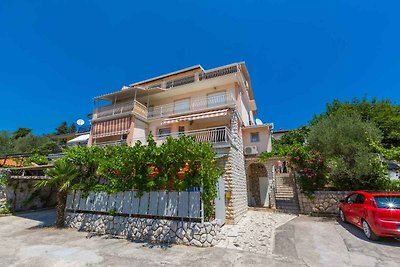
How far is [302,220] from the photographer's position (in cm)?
1240

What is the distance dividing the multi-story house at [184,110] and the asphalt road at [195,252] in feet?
28.6

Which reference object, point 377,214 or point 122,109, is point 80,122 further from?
point 377,214

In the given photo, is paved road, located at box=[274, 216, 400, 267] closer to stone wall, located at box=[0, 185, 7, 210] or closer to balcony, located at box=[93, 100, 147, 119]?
balcony, located at box=[93, 100, 147, 119]

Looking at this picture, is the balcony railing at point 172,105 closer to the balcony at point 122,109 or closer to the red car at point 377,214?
the balcony at point 122,109

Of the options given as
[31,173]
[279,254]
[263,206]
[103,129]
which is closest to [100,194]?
[279,254]

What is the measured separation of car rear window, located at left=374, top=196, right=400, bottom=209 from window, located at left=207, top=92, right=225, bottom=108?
13.3 meters

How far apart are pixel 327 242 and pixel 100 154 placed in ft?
42.2

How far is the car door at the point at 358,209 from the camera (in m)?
9.05

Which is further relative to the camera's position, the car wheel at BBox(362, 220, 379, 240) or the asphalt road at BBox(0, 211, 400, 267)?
the car wheel at BBox(362, 220, 379, 240)

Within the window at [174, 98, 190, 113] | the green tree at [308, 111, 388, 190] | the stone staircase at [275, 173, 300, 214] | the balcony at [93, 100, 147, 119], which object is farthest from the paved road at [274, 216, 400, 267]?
the balcony at [93, 100, 147, 119]

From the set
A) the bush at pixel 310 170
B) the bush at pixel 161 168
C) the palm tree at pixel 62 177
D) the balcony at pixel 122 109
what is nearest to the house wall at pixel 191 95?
the balcony at pixel 122 109

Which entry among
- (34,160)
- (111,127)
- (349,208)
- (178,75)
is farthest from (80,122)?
(349,208)

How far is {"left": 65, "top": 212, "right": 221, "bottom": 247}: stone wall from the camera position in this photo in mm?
8297

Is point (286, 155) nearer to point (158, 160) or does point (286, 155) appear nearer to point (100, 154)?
point (158, 160)
